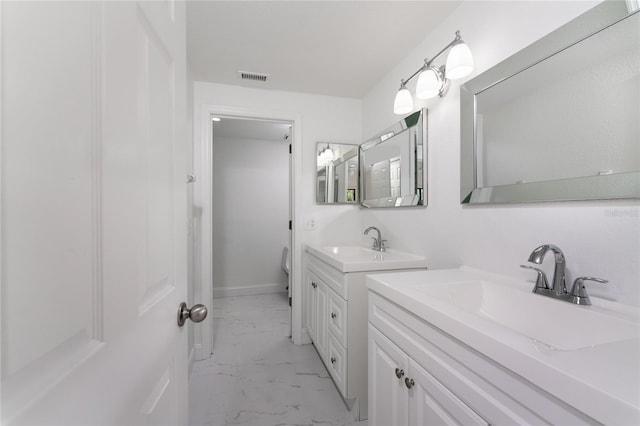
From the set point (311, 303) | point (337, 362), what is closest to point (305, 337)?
point (311, 303)

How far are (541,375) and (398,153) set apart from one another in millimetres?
1586

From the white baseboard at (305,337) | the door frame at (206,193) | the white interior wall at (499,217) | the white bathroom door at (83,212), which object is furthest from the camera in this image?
the white baseboard at (305,337)

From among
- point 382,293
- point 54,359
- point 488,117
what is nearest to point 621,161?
point 488,117

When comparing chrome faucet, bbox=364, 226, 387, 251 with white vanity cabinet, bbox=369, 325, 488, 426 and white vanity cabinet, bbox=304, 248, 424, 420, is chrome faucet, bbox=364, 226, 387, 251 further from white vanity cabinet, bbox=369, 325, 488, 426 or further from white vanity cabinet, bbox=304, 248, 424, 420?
white vanity cabinet, bbox=369, 325, 488, 426

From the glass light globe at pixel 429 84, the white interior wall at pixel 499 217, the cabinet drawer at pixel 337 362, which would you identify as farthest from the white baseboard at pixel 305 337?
→ the glass light globe at pixel 429 84

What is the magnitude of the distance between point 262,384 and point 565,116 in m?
2.19

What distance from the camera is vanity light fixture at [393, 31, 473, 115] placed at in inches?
48.4

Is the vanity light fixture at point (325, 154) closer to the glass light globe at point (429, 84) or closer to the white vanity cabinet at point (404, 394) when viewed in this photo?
the glass light globe at point (429, 84)

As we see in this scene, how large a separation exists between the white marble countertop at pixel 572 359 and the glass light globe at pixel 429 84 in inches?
44.6

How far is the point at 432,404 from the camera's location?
815mm

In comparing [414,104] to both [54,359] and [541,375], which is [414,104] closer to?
[541,375]

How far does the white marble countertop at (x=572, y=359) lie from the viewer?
43 cm

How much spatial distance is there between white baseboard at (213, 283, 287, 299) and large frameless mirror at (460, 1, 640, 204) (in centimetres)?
319

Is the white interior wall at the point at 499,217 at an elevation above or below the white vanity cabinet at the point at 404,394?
above
